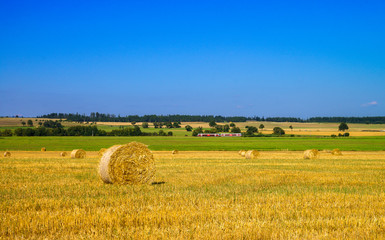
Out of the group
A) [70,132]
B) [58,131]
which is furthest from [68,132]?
[58,131]

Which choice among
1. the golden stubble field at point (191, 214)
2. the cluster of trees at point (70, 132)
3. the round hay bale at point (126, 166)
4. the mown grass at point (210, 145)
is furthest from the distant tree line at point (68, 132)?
the golden stubble field at point (191, 214)

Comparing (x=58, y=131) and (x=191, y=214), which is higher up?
(x=58, y=131)

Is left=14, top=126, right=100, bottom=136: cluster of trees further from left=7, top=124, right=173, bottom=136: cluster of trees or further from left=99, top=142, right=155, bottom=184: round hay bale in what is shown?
left=99, top=142, right=155, bottom=184: round hay bale

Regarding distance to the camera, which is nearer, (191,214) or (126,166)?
(191,214)

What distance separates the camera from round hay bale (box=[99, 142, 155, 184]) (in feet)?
47.3

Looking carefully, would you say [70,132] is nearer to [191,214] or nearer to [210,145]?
[210,145]

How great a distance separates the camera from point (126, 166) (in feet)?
48.6

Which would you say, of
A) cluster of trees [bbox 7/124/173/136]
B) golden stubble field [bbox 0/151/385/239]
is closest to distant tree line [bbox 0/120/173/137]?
cluster of trees [bbox 7/124/173/136]

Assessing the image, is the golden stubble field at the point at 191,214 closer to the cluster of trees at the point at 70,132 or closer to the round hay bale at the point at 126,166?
the round hay bale at the point at 126,166

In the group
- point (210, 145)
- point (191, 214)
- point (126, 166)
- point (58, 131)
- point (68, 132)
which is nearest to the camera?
point (191, 214)

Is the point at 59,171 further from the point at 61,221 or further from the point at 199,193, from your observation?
the point at 61,221

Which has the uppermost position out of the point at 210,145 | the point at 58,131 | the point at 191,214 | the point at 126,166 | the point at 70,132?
the point at 126,166

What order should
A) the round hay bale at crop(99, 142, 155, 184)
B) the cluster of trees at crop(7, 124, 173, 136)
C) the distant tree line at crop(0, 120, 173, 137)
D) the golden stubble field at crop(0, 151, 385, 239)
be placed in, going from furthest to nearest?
the cluster of trees at crop(7, 124, 173, 136), the distant tree line at crop(0, 120, 173, 137), the round hay bale at crop(99, 142, 155, 184), the golden stubble field at crop(0, 151, 385, 239)

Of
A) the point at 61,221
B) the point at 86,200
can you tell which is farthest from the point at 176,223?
the point at 86,200
